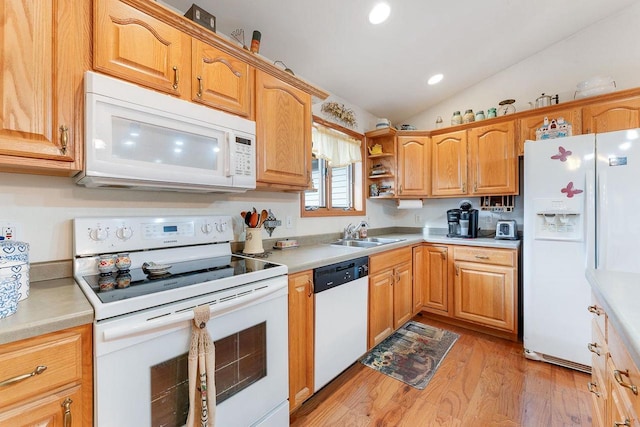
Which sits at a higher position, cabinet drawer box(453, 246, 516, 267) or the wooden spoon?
the wooden spoon

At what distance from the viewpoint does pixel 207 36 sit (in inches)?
57.5

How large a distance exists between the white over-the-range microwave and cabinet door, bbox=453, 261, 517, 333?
7.41 ft

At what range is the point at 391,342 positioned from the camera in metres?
2.50

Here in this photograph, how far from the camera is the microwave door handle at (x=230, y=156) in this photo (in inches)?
60.3

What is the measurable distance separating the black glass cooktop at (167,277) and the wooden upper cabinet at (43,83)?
0.48 metres

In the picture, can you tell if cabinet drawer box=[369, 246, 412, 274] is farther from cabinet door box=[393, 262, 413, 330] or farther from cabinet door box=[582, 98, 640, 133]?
cabinet door box=[582, 98, 640, 133]

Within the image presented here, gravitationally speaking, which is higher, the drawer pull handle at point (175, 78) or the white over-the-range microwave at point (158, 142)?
the drawer pull handle at point (175, 78)

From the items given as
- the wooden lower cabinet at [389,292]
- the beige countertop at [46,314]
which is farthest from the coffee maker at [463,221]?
the beige countertop at [46,314]

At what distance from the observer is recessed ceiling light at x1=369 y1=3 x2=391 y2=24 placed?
1.93 meters

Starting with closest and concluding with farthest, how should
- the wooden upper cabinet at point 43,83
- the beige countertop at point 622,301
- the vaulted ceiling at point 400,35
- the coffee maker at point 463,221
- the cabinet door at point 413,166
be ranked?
the beige countertop at point 622,301 → the wooden upper cabinet at point 43,83 → the vaulted ceiling at point 400,35 → the coffee maker at point 463,221 → the cabinet door at point 413,166

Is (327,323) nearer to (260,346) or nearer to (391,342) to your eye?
(260,346)

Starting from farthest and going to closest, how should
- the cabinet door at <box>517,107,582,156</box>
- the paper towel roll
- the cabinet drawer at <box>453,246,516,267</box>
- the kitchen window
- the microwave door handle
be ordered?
the paper towel roll, the kitchen window, the cabinet drawer at <box>453,246,516,267</box>, the cabinet door at <box>517,107,582,156</box>, the microwave door handle

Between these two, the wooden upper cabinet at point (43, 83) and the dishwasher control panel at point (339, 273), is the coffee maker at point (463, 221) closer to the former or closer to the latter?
the dishwasher control panel at point (339, 273)

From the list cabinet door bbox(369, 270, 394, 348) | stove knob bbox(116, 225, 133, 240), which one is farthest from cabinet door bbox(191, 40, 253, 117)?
cabinet door bbox(369, 270, 394, 348)
